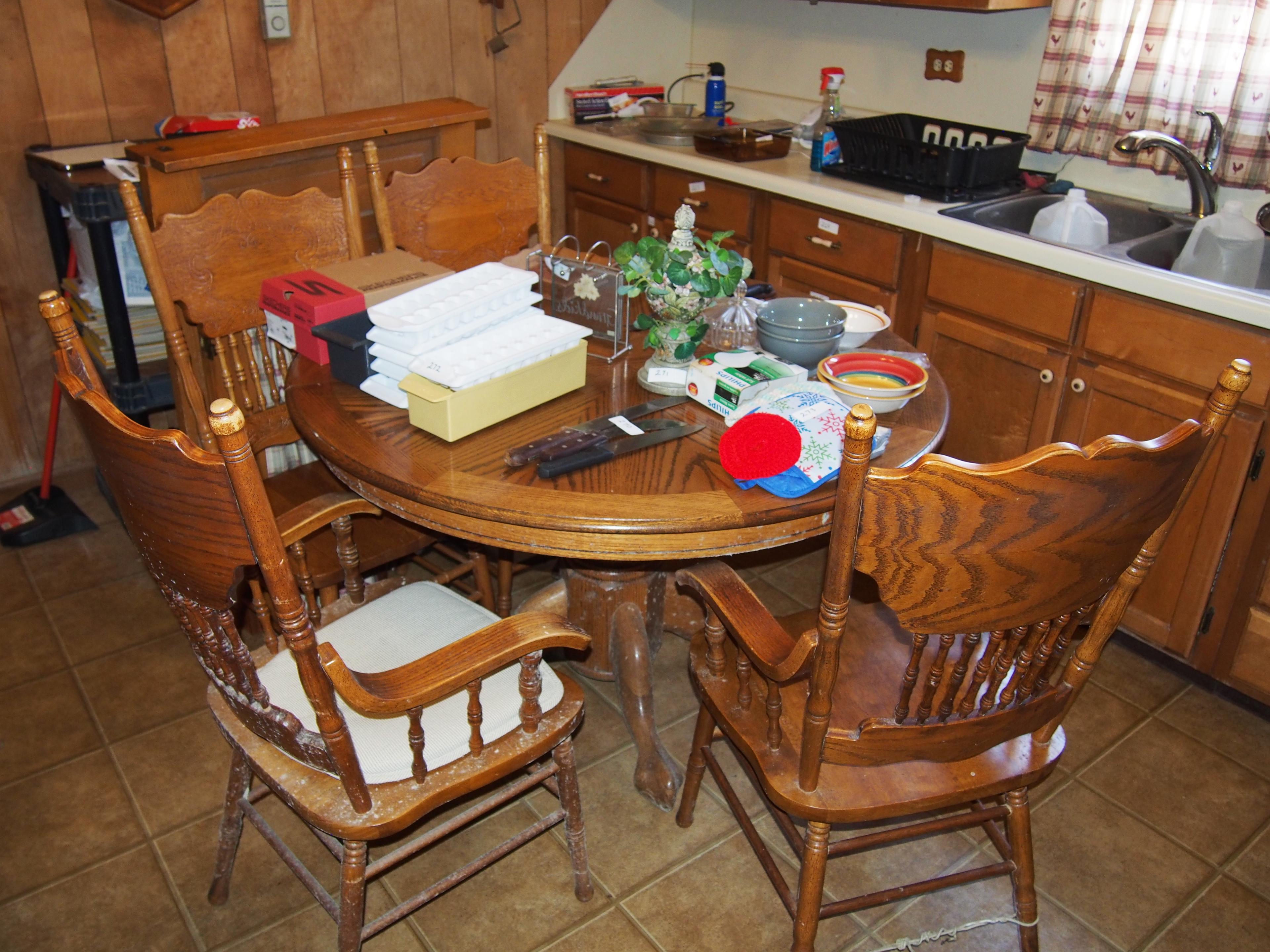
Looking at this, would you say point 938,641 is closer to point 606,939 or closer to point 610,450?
point 610,450

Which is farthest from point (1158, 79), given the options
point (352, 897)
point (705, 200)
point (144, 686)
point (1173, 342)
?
point (144, 686)

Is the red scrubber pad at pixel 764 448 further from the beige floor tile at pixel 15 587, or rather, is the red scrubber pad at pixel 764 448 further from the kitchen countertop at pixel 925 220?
the beige floor tile at pixel 15 587

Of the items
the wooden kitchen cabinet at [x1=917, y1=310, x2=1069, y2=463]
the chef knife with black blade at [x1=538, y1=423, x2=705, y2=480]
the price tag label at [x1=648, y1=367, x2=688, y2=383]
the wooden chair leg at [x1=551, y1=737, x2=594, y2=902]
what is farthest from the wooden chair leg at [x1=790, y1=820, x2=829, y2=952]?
the wooden kitchen cabinet at [x1=917, y1=310, x2=1069, y2=463]

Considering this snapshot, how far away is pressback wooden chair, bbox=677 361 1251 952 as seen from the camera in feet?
3.61

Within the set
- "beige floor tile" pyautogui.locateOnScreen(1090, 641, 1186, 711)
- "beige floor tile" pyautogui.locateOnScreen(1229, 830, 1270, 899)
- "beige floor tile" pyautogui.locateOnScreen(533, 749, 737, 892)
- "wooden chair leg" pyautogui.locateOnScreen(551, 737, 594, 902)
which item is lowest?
"beige floor tile" pyautogui.locateOnScreen(1229, 830, 1270, 899)

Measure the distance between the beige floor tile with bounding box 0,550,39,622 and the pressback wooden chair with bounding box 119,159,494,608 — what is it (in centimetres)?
70

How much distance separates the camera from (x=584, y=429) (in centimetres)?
163

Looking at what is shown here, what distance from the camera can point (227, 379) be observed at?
2135 mm

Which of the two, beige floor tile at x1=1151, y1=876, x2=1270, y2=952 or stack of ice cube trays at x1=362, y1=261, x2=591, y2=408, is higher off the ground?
stack of ice cube trays at x1=362, y1=261, x2=591, y2=408

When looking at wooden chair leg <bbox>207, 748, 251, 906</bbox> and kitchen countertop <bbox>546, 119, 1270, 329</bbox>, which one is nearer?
wooden chair leg <bbox>207, 748, 251, 906</bbox>

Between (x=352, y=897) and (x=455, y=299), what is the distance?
0.96 metres

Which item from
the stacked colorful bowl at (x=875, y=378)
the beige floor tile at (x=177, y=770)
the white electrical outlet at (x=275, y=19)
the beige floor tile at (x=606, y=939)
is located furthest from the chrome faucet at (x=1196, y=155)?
the beige floor tile at (x=177, y=770)

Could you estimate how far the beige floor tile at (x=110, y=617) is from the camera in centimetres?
237

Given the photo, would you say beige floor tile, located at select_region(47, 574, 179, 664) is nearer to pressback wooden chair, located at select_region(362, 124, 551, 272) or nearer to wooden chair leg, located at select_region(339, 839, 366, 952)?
pressback wooden chair, located at select_region(362, 124, 551, 272)
